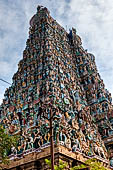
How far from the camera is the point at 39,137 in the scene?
1828cm

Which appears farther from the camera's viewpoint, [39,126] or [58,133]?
[39,126]

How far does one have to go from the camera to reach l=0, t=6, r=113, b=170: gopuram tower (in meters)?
17.5

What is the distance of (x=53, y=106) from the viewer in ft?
64.8

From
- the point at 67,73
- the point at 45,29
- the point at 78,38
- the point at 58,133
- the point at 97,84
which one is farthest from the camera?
the point at 78,38

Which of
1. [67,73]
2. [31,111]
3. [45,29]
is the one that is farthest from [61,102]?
[45,29]

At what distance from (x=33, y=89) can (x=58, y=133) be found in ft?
25.9

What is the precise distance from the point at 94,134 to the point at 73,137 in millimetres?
3967

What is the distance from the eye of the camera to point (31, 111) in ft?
71.2

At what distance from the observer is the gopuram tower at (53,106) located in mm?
17500

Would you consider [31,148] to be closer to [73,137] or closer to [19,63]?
[73,137]

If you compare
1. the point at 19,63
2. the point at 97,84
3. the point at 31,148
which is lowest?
the point at 31,148

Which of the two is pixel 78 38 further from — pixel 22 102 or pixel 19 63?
pixel 22 102

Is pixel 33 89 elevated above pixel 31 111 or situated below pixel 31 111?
above

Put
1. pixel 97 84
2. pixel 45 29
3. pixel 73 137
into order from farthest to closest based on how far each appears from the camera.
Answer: pixel 45 29
pixel 97 84
pixel 73 137
